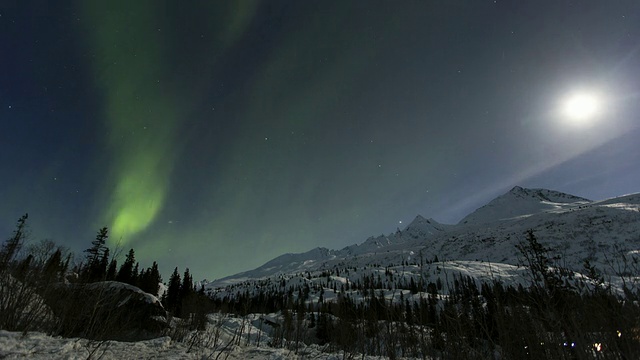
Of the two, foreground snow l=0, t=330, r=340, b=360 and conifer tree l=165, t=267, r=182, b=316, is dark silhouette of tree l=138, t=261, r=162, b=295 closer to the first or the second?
conifer tree l=165, t=267, r=182, b=316

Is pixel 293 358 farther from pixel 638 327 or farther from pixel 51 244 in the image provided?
pixel 638 327

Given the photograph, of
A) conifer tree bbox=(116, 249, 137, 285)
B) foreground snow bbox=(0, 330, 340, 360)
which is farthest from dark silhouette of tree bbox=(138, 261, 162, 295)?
foreground snow bbox=(0, 330, 340, 360)

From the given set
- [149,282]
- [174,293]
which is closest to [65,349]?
[149,282]

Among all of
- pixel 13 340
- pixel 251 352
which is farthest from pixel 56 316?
pixel 251 352

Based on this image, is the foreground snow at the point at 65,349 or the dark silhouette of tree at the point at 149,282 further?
the dark silhouette of tree at the point at 149,282

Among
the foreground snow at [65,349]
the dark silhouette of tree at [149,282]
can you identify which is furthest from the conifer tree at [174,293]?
the foreground snow at [65,349]

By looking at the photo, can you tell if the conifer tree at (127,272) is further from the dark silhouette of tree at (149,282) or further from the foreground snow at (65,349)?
the foreground snow at (65,349)

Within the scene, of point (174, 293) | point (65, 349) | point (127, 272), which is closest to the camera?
point (65, 349)

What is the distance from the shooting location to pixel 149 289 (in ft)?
227

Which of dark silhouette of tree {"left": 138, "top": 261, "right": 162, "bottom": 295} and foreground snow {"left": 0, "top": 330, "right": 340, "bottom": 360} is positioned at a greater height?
dark silhouette of tree {"left": 138, "top": 261, "right": 162, "bottom": 295}

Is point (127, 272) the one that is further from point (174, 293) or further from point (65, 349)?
point (65, 349)

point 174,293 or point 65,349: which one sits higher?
point 174,293

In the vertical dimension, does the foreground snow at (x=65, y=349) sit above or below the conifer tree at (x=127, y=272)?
below

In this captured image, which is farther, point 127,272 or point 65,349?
point 127,272
